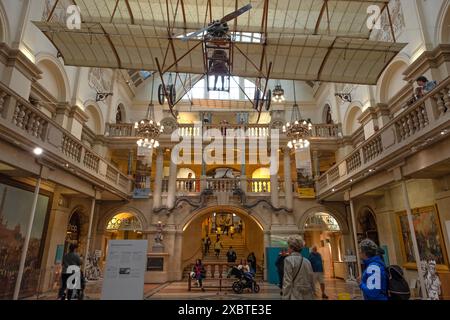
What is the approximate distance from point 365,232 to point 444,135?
339 inches

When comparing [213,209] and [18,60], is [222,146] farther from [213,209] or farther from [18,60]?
[18,60]

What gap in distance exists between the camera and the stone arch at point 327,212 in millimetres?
15146

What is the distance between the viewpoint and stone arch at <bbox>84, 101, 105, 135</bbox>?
583 inches

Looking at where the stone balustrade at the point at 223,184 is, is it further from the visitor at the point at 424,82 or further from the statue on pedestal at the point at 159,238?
the visitor at the point at 424,82

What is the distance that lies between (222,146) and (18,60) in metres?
10.6

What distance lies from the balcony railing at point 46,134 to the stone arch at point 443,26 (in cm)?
1191

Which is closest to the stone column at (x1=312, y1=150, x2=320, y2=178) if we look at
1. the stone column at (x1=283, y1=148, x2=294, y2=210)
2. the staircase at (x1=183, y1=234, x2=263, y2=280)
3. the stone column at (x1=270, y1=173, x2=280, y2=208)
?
the stone column at (x1=283, y1=148, x2=294, y2=210)

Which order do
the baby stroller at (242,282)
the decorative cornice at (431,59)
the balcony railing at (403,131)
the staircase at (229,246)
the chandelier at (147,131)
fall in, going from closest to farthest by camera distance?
the balcony railing at (403,131)
the decorative cornice at (431,59)
the baby stroller at (242,282)
the chandelier at (147,131)
the staircase at (229,246)

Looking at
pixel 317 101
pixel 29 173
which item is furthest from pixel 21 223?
pixel 317 101

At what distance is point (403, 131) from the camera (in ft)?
25.6

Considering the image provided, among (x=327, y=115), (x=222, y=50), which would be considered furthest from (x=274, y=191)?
(x=222, y=50)
